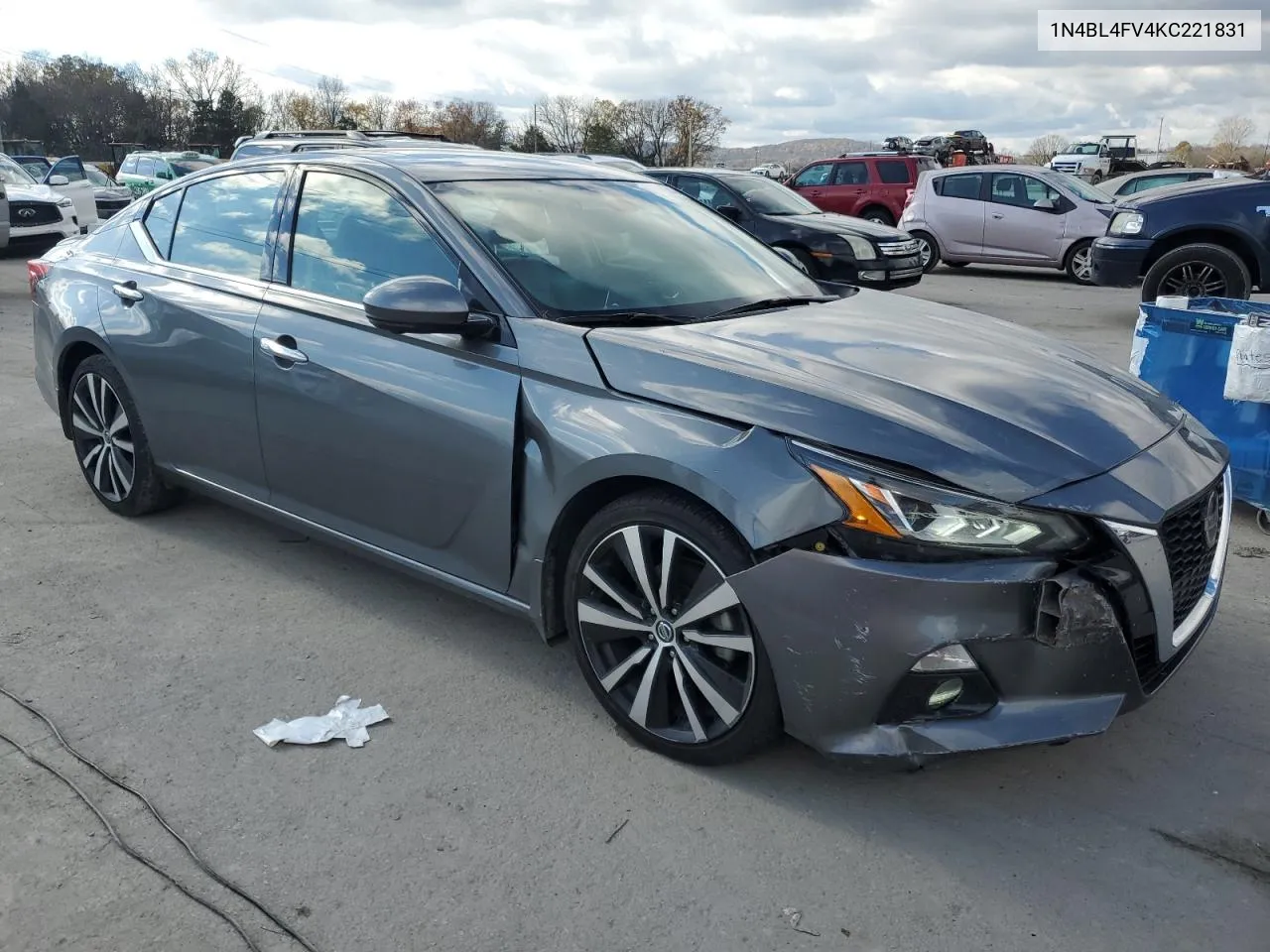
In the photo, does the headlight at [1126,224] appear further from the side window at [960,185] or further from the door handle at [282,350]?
the door handle at [282,350]

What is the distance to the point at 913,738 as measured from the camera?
8.50ft

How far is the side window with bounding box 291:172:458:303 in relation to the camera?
3.56 m

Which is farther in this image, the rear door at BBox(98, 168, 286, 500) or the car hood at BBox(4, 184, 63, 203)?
the car hood at BBox(4, 184, 63, 203)

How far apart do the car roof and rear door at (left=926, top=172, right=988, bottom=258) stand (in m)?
12.6

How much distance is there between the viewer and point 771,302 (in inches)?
149

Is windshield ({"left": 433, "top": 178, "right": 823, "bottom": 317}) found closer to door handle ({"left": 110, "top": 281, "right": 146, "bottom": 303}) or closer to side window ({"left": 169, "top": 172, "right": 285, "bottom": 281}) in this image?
side window ({"left": 169, "top": 172, "right": 285, "bottom": 281})

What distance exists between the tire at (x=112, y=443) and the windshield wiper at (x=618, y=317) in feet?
7.59

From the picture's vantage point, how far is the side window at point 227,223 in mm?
4141

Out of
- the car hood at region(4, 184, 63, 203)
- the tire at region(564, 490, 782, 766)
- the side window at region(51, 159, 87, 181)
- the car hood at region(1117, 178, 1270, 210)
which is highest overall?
the side window at region(51, 159, 87, 181)

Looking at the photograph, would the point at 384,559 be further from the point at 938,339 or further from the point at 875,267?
the point at 875,267

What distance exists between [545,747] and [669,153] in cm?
6537

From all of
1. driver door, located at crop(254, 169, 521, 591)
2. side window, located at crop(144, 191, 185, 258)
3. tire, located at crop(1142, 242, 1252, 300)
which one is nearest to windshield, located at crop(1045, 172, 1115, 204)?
tire, located at crop(1142, 242, 1252, 300)

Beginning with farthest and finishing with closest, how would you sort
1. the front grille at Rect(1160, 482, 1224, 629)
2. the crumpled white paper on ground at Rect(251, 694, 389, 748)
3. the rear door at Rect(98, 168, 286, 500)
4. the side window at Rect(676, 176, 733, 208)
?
1. the side window at Rect(676, 176, 733, 208)
2. the rear door at Rect(98, 168, 286, 500)
3. the crumpled white paper on ground at Rect(251, 694, 389, 748)
4. the front grille at Rect(1160, 482, 1224, 629)

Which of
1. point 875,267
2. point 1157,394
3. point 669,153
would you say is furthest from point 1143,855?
point 669,153
